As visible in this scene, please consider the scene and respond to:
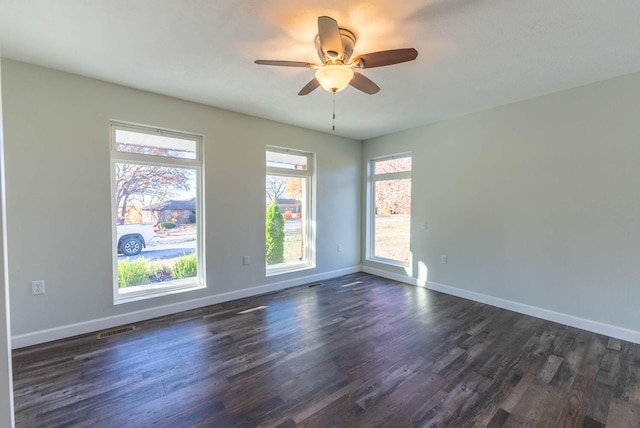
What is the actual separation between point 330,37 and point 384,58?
425 millimetres

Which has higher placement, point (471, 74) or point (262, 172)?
point (471, 74)

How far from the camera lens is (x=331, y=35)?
1.64 metres

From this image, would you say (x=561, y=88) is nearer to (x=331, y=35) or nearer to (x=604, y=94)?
(x=604, y=94)

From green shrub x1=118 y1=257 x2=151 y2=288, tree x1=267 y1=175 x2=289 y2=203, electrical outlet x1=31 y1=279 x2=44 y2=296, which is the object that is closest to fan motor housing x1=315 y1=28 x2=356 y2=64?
tree x1=267 y1=175 x2=289 y2=203

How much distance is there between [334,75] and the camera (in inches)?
77.6

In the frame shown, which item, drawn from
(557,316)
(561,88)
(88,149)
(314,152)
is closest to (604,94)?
(561,88)

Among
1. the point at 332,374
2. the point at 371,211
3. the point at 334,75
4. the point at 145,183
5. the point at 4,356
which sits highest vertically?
the point at 334,75

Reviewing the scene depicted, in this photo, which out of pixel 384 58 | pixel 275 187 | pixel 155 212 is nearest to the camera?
pixel 384 58

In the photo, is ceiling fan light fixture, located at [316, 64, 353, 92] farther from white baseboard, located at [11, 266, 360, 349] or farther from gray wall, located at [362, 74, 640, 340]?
white baseboard, located at [11, 266, 360, 349]

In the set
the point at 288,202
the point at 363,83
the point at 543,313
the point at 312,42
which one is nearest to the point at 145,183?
the point at 288,202

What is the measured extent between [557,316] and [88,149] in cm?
523

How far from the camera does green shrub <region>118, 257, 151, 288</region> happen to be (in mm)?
3115

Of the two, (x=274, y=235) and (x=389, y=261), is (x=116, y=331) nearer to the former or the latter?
(x=274, y=235)

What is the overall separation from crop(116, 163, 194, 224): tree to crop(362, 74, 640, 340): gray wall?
3412 millimetres
